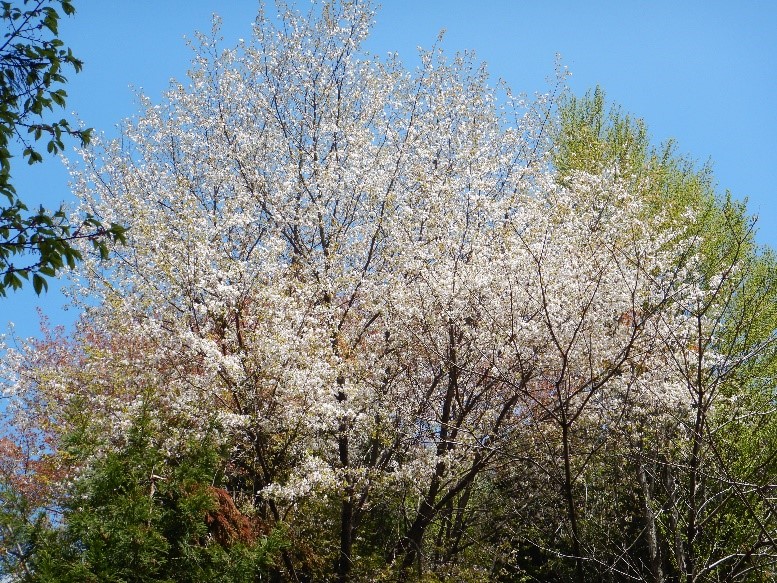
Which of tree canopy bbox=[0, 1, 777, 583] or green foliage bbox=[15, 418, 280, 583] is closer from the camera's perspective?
green foliage bbox=[15, 418, 280, 583]

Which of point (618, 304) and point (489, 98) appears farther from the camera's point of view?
point (489, 98)

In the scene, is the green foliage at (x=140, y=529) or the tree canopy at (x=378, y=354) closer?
the green foliage at (x=140, y=529)

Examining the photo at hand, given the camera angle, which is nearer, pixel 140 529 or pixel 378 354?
pixel 140 529

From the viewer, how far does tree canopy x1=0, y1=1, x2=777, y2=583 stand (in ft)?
27.5

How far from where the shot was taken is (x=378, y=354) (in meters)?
11.2

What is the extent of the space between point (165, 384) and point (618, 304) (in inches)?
248

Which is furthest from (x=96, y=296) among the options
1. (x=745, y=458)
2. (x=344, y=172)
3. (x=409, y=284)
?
(x=745, y=458)

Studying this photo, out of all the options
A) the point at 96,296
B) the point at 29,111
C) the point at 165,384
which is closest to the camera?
the point at 29,111

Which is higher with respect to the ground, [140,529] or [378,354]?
[378,354]

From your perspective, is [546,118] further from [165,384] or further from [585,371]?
[165,384]

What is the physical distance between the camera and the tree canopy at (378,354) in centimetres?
837

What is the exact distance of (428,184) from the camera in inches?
457

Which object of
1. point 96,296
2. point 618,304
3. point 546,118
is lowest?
point 618,304

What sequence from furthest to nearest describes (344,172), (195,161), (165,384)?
(195,161)
(344,172)
(165,384)
